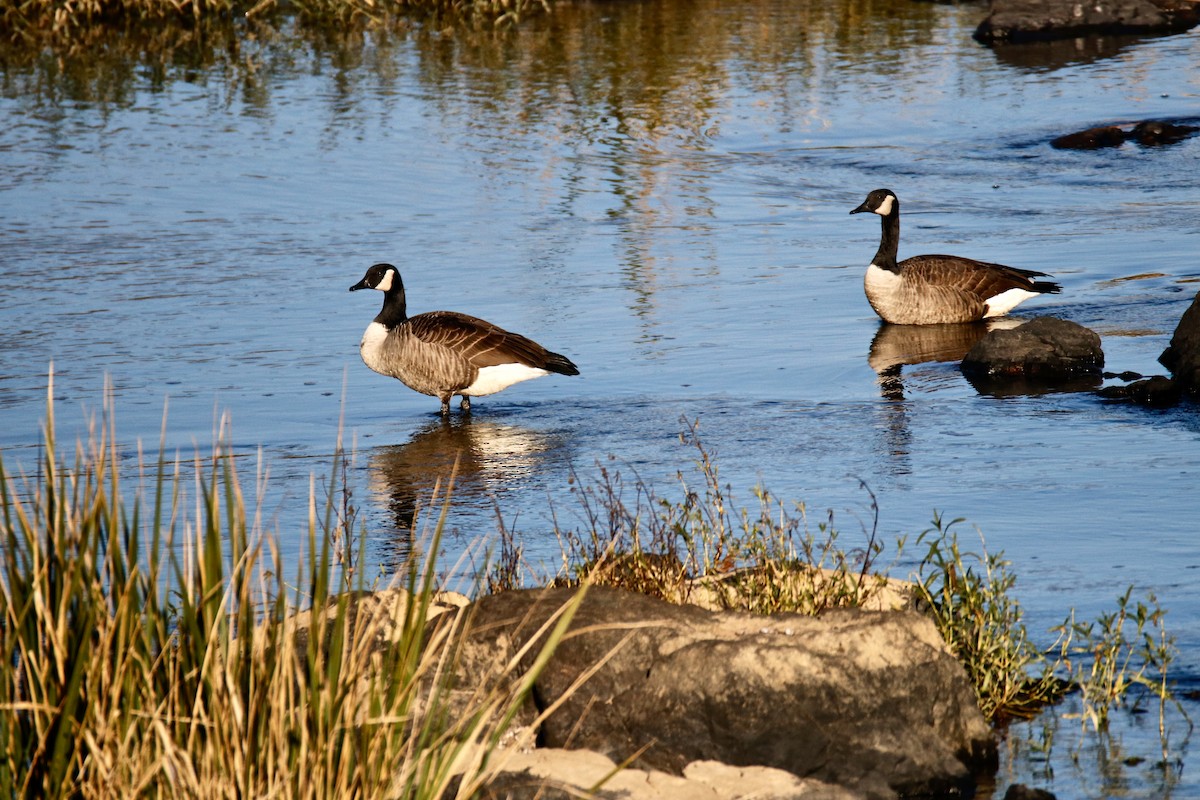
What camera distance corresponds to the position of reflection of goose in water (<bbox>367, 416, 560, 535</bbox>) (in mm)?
9789

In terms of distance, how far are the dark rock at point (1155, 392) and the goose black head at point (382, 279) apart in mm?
5258

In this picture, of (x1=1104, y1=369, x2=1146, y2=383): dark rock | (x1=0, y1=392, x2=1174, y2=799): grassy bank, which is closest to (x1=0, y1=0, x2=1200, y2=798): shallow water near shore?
(x1=1104, y1=369, x2=1146, y2=383): dark rock

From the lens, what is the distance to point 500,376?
460 inches

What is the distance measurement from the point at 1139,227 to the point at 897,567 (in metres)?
10.3

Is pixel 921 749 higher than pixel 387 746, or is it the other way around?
pixel 387 746

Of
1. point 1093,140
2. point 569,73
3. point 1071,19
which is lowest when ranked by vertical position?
point 1093,140

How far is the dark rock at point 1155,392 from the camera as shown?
35.8ft

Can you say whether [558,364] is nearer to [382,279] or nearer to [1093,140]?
[382,279]

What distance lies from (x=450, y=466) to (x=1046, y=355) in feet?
14.4

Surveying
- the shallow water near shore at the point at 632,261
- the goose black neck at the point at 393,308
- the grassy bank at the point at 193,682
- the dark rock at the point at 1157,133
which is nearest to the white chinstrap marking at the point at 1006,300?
the shallow water near shore at the point at 632,261

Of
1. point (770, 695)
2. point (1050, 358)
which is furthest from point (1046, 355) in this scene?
point (770, 695)

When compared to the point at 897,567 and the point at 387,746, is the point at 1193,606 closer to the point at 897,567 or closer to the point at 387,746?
the point at 897,567

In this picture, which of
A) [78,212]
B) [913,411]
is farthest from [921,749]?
[78,212]

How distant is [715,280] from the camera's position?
15383mm
